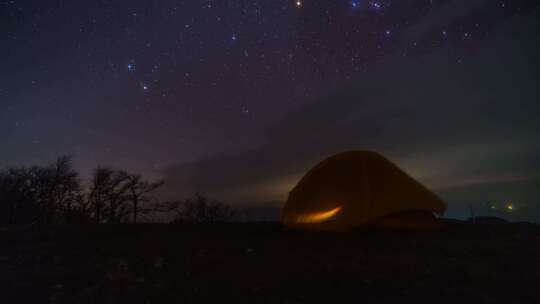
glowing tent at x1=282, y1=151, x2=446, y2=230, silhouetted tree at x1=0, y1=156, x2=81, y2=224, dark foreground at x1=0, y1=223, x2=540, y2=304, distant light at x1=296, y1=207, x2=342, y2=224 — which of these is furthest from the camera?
silhouetted tree at x1=0, y1=156, x2=81, y2=224

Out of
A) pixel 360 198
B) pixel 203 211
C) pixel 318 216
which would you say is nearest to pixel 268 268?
pixel 318 216

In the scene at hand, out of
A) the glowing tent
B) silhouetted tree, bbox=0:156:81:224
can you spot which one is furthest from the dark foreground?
silhouetted tree, bbox=0:156:81:224

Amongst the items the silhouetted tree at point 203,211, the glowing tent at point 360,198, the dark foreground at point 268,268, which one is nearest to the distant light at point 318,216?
the glowing tent at point 360,198

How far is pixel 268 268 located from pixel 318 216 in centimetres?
386

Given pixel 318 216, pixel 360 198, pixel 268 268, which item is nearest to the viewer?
pixel 268 268

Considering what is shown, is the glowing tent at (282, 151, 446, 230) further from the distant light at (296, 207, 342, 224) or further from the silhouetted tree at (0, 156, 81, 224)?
the silhouetted tree at (0, 156, 81, 224)

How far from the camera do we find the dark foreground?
146 inches

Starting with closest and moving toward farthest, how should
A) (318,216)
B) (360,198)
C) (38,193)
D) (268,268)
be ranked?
(268,268), (360,198), (318,216), (38,193)

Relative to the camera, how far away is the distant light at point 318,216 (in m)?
7.97

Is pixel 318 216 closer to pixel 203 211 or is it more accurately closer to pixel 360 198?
pixel 360 198

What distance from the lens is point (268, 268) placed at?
15.4 feet

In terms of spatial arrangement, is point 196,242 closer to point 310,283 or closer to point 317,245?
point 317,245

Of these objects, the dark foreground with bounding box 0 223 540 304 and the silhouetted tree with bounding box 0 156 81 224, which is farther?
the silhouetted tree with bounding box 0 156 81 224

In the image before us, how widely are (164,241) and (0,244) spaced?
3820mm
